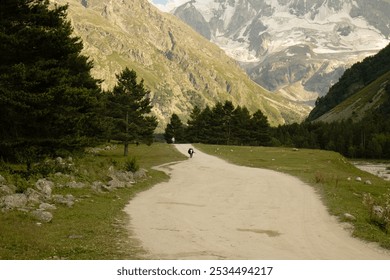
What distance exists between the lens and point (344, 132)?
15600 centimetres

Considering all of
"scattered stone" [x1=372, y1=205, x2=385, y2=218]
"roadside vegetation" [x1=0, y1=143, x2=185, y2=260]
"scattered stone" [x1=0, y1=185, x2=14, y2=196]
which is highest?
"scattered stone" [x1=372, y1=205, x2=385, y2=218]

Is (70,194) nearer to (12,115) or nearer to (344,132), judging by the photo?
(12,115)

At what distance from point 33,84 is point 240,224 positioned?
17.1 meters

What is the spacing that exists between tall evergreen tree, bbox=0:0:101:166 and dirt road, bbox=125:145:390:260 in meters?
9.01

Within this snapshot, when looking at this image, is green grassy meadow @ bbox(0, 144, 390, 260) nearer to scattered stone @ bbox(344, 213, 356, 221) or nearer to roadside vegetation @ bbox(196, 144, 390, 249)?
roadside vegetation @ bbox(196, 144, 390, 249)

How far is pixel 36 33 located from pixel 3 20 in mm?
2398

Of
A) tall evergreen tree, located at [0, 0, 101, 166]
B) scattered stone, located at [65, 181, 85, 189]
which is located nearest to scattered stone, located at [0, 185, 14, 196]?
scattered stone, located at [65, 181, 85, 189]

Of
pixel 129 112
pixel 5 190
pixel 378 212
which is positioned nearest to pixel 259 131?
pixel 129 112

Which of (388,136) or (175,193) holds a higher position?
(388,136)

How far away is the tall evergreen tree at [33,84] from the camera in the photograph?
87.2ft

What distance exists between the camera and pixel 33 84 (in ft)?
88.5

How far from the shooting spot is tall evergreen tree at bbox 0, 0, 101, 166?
1046 inches

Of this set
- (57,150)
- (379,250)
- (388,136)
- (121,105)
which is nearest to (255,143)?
(388,136)

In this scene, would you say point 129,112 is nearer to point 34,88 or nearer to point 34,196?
point 34,88
